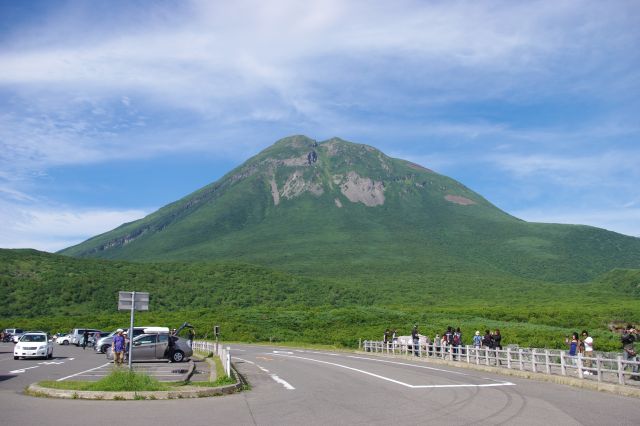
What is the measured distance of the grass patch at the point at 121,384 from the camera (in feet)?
49.4

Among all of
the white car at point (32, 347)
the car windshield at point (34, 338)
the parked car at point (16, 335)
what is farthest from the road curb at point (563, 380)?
the parked car at point (16, 335)

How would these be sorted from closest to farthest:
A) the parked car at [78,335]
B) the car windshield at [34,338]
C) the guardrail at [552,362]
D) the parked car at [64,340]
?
the guardrail at [552,362] → the car windshield at [34,338] → the parked car at [78,335] → the parked car at [64,340]

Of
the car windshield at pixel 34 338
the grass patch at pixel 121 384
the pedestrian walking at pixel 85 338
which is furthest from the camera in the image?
the pedestrian walking at pixel 85 338

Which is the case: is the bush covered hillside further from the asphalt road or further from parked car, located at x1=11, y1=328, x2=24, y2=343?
the asphalt road

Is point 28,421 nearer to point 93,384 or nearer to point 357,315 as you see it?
point 93,384

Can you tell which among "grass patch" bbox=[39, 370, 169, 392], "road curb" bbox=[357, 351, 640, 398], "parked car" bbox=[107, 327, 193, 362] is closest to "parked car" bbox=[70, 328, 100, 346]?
"parked car" bbox=[107, 327, 193, 362]

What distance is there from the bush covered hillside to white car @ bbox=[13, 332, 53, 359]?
114 ft

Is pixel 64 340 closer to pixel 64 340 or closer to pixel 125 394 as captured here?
pixel 64 340

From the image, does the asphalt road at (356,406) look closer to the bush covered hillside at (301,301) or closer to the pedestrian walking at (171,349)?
the pedestrian walking at (171,349)

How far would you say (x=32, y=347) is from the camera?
3144cm

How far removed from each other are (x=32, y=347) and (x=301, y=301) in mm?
86656

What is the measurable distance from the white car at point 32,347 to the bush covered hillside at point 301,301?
34.6 metres

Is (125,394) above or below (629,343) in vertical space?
below

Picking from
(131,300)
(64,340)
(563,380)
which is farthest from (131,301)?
(64,340)
